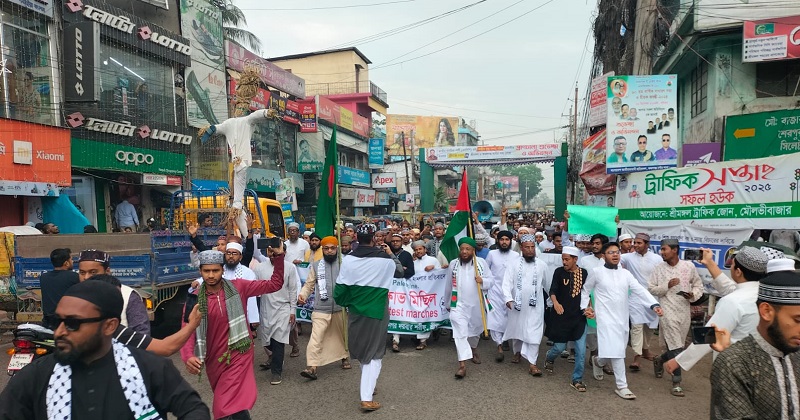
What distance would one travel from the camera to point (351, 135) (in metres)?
36.5

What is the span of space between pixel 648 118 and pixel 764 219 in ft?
19.0

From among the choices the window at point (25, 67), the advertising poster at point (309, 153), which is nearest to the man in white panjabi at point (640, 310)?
the window at point (25, 67)

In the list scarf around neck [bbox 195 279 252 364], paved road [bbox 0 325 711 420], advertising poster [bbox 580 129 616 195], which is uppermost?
advertising poster [bbox 580 129 616 195]

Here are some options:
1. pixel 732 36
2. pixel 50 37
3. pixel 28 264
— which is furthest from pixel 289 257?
pixel 732 36

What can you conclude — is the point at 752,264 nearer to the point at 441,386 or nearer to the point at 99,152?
the point at 441,386

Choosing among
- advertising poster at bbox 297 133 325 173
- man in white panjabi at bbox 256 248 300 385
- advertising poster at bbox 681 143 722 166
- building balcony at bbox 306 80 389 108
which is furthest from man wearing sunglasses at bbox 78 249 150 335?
building balcony at bbox 306 80 389 108

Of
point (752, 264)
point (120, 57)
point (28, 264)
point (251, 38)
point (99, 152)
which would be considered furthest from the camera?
point (251, 38)

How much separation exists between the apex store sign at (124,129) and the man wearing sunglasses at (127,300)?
44.6 feet

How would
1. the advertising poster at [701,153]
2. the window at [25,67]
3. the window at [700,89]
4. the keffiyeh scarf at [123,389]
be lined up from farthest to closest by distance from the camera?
the window at [700,89]
the window at [25,67]
the advertising poster at [701,153]
the keffiyeh scarf at [123,389]

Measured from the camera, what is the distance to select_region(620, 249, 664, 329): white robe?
644cm

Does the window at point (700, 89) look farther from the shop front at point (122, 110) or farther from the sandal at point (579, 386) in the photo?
the shop front at point (122, 110)

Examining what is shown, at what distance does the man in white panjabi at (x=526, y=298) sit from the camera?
20.4 feet

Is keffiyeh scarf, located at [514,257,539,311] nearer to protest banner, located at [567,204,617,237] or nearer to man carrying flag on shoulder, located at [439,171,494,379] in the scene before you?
man carrying flag on shoulder, located at [439,171,494,379]

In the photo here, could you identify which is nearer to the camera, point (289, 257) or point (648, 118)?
point (289, 257)
